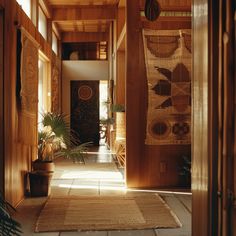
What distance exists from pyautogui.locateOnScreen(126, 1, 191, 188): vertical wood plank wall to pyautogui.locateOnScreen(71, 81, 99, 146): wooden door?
22.2ft

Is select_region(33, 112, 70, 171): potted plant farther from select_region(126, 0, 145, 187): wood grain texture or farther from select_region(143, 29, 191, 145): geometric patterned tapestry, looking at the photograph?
select_region(143, 29, 191, 145): geometric patterned tapestry

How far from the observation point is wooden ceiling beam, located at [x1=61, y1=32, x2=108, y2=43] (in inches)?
440

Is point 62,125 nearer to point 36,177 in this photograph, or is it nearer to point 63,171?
point 36,177

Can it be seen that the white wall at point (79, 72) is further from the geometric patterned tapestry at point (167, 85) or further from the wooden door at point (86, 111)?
the geometric patterned tapestry at point (167, 85)

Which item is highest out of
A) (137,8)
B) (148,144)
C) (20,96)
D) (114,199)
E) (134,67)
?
(137,8)

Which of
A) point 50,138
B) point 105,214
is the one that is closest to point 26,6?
point 50,138

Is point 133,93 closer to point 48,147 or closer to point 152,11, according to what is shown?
point 152,11

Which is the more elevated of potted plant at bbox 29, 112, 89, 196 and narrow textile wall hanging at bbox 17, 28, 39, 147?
narrow textile wall hanging at bbox 17, 28, 39, 147

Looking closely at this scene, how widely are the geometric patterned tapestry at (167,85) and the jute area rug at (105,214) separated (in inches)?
35.8

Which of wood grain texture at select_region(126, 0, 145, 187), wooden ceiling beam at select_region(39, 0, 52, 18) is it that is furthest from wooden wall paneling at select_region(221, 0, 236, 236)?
wooden ceiling beam at select_region(39, 0, 52, 18)

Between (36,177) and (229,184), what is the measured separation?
3.40m

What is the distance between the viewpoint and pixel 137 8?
4746 millimetres

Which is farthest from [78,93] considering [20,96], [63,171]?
[20,96]

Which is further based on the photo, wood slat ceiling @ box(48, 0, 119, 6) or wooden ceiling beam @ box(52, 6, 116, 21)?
wooden ceiling beam @ box(52, 6, 116, 21)
